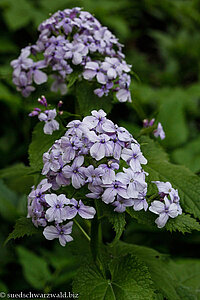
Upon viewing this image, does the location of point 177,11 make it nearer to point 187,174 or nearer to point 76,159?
point 187,174

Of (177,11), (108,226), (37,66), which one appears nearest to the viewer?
(37,66)

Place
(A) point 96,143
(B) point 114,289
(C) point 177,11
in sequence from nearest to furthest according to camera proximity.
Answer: (A) point 96,143
(B) point 114,289
(C) point 177,11

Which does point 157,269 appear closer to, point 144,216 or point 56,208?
point 144,216

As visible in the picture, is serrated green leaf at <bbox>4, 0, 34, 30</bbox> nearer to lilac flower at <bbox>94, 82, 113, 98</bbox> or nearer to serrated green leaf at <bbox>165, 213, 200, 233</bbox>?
lilac flower at <bbox>94, 82, 113, 98</bbox>

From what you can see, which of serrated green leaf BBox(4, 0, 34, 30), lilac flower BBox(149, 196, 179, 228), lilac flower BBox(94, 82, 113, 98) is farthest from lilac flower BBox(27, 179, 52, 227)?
serrated green leaf BBox(4, 0, 34, 30)

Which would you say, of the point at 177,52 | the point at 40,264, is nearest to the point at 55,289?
the point at 40,264

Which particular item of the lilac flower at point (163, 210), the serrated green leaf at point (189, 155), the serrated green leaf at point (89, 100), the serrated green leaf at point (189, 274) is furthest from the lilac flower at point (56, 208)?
the serrated green leaf at point (189, 155)

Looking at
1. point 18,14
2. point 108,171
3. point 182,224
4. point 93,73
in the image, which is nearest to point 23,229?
point 108,171
